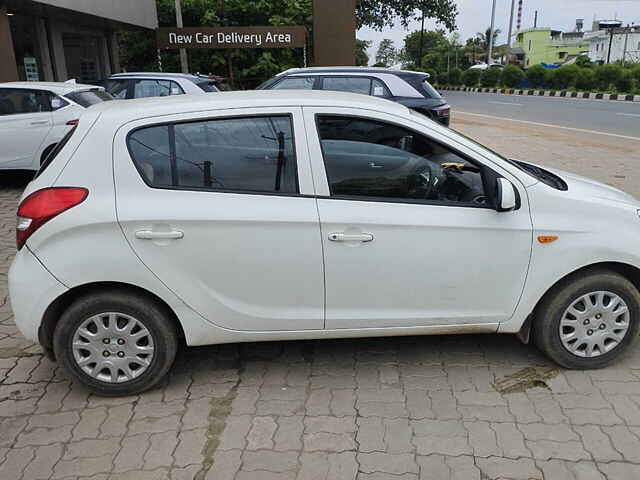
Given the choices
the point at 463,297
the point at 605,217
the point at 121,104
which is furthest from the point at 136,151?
the point at 605,217

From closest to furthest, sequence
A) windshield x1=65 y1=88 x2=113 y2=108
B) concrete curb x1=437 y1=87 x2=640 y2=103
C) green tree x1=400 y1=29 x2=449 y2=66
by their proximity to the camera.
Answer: windshield x1=65 y1=88 x2=113 y2=108 → concrete curb x1=437 y1=87 x2=640 y2=103 → green tree x1=400 y1=29 x2=449 y2=66

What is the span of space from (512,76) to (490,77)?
2.91 meters

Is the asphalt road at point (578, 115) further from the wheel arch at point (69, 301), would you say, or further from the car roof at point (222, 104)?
the wheel arch at point (69, 301)

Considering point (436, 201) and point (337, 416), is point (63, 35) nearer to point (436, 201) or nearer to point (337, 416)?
point (436, 201)

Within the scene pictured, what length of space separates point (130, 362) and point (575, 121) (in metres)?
16.5

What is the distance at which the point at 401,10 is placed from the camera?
34.6 meters

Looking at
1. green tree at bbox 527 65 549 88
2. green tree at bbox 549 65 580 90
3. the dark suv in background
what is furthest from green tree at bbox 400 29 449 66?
the dark suv in background

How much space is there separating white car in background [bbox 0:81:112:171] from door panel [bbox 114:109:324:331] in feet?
18.8

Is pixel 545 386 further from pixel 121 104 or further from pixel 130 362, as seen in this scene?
pixel 121 104

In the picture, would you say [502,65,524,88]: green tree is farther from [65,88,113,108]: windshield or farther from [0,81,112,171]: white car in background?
[0,81,112,171]: white car in background

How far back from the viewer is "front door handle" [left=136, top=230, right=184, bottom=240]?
292cm

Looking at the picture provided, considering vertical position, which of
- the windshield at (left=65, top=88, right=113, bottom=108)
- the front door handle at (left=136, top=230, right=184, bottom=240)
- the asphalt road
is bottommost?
the asphalt road

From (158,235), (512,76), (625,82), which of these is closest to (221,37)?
(158,235)

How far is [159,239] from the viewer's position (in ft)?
9.63
